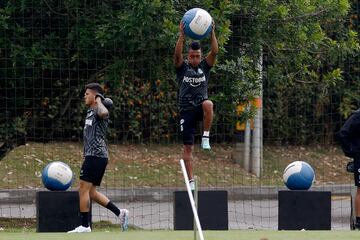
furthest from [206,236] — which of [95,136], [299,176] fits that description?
[299,176]

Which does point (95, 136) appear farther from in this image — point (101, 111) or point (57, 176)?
point (57, 176)

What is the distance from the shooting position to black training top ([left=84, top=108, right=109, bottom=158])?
44.0 feet

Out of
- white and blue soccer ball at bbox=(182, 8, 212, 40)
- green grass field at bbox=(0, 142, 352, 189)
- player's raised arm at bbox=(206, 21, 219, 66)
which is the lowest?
green grass field at bbox=(0, 142, 352, 189)

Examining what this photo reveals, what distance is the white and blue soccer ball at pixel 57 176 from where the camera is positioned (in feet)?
45.6

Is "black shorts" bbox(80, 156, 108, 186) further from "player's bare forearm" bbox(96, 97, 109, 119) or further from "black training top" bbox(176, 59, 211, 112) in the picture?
"black training top" bbox(176, 59, 211, 112)

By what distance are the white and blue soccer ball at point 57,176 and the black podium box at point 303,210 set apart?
2850 mm

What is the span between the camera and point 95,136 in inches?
529

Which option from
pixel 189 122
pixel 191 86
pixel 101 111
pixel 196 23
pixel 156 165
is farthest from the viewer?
pixel 156 165

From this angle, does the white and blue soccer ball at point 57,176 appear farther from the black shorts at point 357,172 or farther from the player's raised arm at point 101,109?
the black shorts at point 357,172

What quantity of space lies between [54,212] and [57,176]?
Result: 1.58 ft

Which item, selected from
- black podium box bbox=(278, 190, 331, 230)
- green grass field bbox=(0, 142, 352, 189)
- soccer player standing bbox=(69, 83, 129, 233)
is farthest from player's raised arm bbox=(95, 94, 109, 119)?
green grass field bbox=(0, 142, 352, 189)

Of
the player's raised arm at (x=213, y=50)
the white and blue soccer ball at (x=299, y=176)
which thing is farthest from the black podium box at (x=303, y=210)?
the player's raised arm at (x=213, y=50)

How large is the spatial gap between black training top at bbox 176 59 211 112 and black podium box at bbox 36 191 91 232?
193 centimetres

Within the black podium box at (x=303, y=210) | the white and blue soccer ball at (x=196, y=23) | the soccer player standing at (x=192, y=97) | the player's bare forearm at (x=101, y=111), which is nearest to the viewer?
the white and blue soccer ball at (x=196, y=23)
